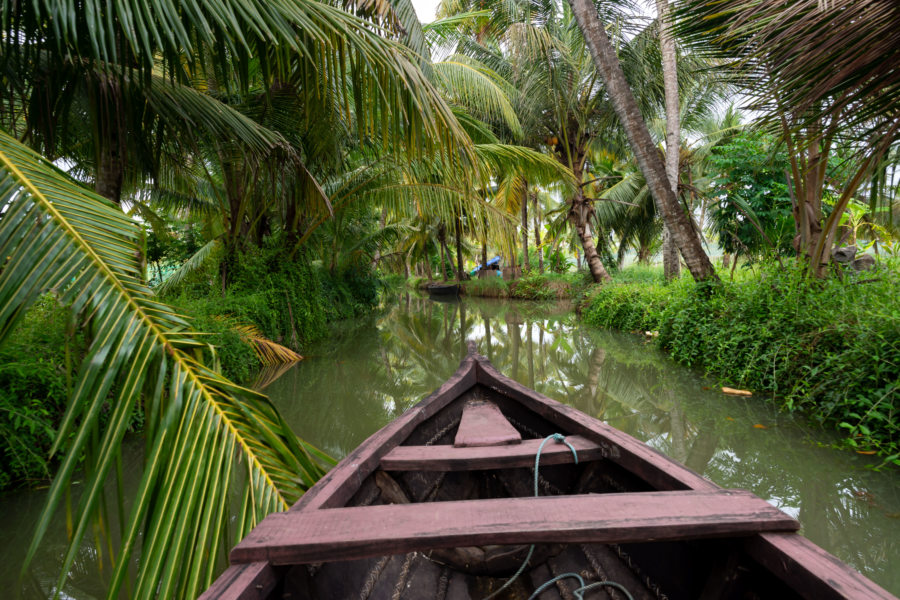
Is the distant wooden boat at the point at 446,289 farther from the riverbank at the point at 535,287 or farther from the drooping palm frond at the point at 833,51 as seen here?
the drooping palm frond at the point at 833,51

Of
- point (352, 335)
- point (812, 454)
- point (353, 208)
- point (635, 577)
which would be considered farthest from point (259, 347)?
point (812, 454)

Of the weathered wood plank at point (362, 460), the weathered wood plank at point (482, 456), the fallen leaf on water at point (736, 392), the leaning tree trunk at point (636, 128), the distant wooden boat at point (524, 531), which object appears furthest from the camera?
the leaning tree trunk at point (636, 128)

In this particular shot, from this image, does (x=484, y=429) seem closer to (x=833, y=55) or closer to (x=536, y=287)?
(x=833, y=55)

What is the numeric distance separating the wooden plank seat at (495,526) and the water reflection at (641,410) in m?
1.23

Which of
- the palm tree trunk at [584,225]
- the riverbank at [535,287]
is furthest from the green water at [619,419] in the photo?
the riverbank at [535,287]

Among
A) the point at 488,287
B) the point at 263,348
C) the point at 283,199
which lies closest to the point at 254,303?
the point at 263,348

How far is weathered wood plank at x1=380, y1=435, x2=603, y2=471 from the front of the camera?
61.3 inches

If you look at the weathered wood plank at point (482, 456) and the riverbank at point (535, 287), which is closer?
the weathered wood plank at point (482, 456)

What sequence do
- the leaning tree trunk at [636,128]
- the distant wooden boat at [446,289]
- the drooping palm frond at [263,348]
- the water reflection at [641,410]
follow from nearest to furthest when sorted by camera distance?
the water reflection at [641,410] < the leaning tree trunk at [636,128] < the drooping palm frond at [263,348] < the distant wooden boat at [446,289]

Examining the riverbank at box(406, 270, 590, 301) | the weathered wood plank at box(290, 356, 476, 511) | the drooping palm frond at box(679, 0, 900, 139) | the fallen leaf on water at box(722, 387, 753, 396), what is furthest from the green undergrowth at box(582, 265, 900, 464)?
the riverbank at box(406, 270, 590, 301)

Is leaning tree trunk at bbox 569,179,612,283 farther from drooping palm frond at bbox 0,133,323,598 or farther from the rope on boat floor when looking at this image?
drooping palm frond at bbox 0,133,323,598

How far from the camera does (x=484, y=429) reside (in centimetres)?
187

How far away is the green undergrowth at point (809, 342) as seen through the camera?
8.68 feet

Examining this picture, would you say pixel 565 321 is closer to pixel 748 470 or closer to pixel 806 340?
pixel 806 340
